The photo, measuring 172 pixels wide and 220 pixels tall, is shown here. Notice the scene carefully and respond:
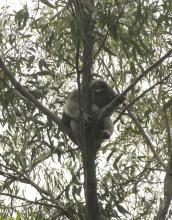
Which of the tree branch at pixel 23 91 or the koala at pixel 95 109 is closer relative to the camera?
the tree branch at pixel 23 91

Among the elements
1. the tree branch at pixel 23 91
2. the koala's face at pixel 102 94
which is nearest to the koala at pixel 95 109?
the koala's face at pixel 102 94

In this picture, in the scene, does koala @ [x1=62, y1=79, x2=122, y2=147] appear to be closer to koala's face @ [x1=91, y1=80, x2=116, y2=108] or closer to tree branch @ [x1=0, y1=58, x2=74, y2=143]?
koala's face @ [x1=91, y1=80, x2=116, y2=108]

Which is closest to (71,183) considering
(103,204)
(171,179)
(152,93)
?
(103,204)

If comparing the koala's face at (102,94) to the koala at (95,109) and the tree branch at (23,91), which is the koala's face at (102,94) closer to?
the koala at (95,109)

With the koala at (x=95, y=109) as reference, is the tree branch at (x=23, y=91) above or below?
below

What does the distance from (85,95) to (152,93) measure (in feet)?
7.53

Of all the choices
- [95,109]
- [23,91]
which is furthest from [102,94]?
[23,91]

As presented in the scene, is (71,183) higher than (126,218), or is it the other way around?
(71,183)

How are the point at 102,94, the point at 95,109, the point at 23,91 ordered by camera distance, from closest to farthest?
1. the point at 23,91
2. the point at 95,109
3. the point at 102,94

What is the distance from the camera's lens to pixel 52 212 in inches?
241

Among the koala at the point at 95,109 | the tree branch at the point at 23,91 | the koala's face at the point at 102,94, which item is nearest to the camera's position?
the tree branch at the point at 23,91

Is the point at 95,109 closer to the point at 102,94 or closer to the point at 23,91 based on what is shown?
the point at 102,94

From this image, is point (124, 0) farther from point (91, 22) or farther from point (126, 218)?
point (126, 218)

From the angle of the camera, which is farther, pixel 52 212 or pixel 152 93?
pixel 152 93
